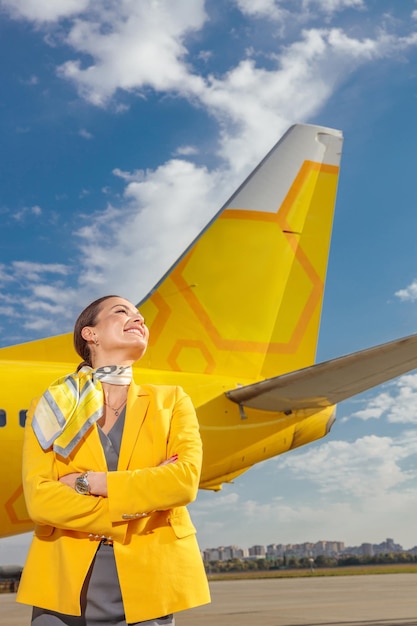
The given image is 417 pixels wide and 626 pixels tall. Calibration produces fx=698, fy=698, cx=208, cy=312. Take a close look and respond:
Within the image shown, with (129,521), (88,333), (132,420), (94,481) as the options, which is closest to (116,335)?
(88,333)

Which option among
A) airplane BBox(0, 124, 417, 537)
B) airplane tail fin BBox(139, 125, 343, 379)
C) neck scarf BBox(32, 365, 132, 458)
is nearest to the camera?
neck scarf BBox(32, 365, 132, 458)

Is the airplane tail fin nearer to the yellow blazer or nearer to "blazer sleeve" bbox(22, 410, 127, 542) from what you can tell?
the yellow blazer

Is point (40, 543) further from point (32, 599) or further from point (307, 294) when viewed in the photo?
point (307, 294)

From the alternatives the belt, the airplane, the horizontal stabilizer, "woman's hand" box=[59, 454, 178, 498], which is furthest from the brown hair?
the airplane

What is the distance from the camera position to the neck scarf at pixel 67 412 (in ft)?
7.91

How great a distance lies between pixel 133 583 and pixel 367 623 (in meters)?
8.96

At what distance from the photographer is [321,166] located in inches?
482

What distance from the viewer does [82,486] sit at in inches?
91.6

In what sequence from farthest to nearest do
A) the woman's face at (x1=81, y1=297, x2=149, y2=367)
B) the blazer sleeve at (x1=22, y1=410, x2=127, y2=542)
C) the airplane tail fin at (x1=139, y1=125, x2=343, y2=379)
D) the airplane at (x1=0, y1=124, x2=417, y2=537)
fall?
the airplane tail fin at (x1=139, y1=125, x2=343, y2=379) < the airplane at (x1=0, y1=124, x2=417, y2=537) < the woman's face at (x1=81, y1=297, x2=149, y2=367) < the blazer sleeve at (x1=22, y1=410, x2=127, y2=542)

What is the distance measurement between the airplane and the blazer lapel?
14.8 ft

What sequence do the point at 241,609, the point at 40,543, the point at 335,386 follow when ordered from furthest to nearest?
the point at 241,609
the point at 335,386
the point at 40,543

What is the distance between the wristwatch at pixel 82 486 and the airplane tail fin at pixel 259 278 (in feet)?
24.6

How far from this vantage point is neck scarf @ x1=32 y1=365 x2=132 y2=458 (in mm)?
2410

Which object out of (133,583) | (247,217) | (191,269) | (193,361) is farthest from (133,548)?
(247,217)
